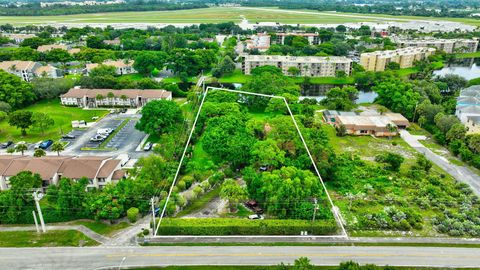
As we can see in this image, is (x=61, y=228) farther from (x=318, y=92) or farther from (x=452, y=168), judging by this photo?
(x=318, y=92)

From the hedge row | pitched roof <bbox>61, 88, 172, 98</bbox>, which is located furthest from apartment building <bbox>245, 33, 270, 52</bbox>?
the hedge row

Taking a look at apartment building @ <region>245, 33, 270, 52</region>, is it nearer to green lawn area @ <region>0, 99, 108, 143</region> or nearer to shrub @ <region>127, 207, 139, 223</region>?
green lawn area @ <region>0, 99, 108, 143</region>

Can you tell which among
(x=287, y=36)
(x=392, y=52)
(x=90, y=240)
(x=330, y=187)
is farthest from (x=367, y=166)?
(x=287, y=36)

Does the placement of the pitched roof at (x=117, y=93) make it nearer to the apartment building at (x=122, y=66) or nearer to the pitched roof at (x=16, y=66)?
the apartment building at (x=122, y=66)

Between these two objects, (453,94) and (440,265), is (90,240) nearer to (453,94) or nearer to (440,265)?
(440,265)

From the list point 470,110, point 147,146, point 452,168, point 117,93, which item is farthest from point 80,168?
point 470,110

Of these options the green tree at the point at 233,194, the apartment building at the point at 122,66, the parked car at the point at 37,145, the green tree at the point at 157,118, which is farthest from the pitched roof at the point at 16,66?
the green tree at the point at 233,194
